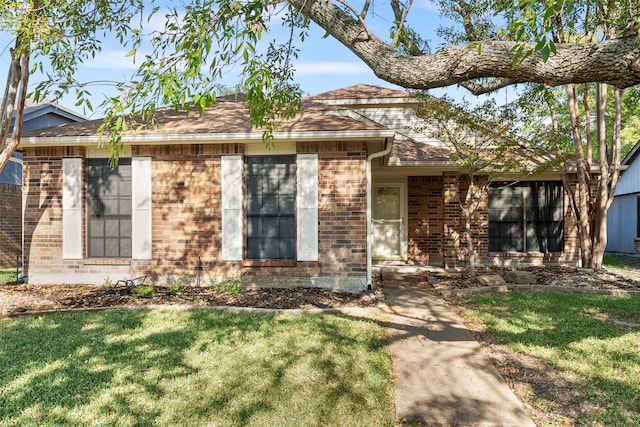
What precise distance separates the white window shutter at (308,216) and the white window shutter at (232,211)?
1142 mm

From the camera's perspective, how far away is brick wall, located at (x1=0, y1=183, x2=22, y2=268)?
492 inches

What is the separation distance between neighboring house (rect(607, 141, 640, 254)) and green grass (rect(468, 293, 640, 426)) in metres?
10.0

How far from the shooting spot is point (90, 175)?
8141mm

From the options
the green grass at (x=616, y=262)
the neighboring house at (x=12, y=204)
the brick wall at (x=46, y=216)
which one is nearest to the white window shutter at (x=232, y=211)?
the brick wall at (x=46, y=216)

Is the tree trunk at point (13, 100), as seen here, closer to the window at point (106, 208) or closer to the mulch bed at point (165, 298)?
the window at point (106, 208)

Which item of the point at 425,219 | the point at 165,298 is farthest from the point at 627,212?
the point at 165,298

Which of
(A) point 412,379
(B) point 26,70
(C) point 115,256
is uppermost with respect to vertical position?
(B) point 26,70

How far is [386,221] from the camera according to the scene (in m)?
11.9

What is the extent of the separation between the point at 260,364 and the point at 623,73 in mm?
3877

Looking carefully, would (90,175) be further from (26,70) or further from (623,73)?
(623,73)

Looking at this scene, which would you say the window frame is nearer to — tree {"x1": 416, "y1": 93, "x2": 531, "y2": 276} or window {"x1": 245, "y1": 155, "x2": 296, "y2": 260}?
window {"x1": 245, "y1": 155, "x2": 296, "y2": 260}

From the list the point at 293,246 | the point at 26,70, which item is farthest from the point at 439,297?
the point at 26,70

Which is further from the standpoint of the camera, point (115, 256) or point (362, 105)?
point (362, 105)

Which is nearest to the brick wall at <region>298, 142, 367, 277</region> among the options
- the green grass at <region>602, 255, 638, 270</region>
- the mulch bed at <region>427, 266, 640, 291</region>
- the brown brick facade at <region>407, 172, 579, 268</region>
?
the mulch bed at <region>427, 266, 640, 291</region>
